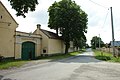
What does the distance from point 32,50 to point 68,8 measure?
18.6 m

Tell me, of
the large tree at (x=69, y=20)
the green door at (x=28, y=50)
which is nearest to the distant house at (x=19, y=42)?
the green door at (x=28, y=50)

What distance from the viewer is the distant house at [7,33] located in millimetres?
31250

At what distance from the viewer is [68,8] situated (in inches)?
2208

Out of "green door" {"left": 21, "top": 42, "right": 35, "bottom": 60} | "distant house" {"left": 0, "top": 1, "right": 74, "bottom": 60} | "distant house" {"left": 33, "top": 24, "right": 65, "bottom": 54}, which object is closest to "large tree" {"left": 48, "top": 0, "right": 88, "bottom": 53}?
"distant house" {"left": 33, "top": 24, "right": 65, "bottom": 54}

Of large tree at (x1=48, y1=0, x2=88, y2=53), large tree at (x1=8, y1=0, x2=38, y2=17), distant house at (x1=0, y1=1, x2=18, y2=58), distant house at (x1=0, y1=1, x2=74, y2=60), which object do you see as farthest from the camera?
large tree at (x1=48, y1=0, x2=88, y2=53)

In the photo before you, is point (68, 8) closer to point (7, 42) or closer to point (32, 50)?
point (32, 50)

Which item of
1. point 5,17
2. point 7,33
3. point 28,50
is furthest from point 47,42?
point 5,17

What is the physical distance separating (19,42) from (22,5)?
17.0 meters

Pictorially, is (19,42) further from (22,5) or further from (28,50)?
(22,5)

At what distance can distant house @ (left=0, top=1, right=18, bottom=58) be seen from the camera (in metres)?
31.2

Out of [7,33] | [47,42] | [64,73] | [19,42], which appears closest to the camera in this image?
[64,73]

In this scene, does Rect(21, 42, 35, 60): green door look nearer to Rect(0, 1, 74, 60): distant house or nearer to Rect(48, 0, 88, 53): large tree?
Rect(0, 1, 74, 60): distant house

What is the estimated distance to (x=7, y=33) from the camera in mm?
32344

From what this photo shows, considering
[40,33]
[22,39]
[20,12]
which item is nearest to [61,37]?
[40,33]
